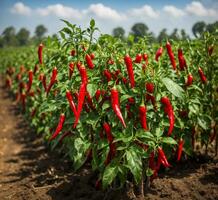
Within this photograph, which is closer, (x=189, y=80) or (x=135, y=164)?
(x=135, y=164)

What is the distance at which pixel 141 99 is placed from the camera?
132 inches

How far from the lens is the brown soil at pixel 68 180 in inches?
159

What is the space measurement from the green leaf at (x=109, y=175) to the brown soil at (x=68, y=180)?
76 cm

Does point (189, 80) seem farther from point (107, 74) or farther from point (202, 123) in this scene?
point (107, 74)

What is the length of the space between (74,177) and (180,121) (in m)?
1.91

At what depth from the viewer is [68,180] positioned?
4828mm

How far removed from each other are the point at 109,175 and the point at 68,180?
1.75 metres

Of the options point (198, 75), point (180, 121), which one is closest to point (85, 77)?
point (180, 121)

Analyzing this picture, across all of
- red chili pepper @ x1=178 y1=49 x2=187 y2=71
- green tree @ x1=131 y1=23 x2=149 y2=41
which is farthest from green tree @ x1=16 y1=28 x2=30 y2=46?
red chili pepper @ x1=178 y1=49 x2=187 y2=71

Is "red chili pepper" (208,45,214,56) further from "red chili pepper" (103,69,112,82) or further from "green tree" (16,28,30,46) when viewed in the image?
"green tree" (16,28,30,46)

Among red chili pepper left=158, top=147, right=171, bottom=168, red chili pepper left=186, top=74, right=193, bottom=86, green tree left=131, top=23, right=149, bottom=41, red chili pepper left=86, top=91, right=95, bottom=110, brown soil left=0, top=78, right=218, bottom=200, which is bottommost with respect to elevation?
brown soil left=0, top=78, right=218, bottom=200

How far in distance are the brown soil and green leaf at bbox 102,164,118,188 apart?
764 millimetres

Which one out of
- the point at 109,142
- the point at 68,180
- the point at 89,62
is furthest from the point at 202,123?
the point at 68,180

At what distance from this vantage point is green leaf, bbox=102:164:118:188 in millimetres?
3238
